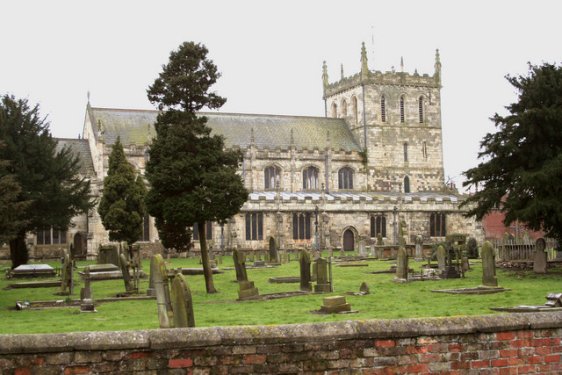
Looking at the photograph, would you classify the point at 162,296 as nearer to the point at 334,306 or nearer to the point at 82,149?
the point at 334,306

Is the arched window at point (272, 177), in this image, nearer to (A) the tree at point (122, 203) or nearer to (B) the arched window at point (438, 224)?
(B) the arched window at point (438, 224)

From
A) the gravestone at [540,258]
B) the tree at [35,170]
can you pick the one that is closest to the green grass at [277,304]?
the gravestone at [540,258]

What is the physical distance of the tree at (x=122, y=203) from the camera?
38.1 meters

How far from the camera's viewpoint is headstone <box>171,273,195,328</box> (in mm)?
11836

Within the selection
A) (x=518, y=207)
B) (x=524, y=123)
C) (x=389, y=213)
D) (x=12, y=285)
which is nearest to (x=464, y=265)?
(x=518, y=207)

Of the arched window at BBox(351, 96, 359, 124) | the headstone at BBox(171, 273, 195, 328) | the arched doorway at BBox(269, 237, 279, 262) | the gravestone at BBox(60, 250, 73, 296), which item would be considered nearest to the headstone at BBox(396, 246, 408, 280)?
the gravestone at BBox(60, 250, 73, 296)

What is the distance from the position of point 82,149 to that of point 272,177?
50.8ft

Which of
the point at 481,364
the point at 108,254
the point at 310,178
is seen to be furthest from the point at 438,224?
the point at 481,364

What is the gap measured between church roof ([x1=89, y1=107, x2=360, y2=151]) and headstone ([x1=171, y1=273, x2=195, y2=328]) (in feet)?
155

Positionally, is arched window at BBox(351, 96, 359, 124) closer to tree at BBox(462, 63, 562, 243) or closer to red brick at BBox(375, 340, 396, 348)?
tree at BBox(462, 63, 562, 243)

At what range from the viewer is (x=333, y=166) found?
65.1 metres

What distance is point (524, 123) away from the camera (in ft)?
90.1

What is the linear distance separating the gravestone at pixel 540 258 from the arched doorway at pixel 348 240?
29.8m

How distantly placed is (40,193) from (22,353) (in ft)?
99.8
